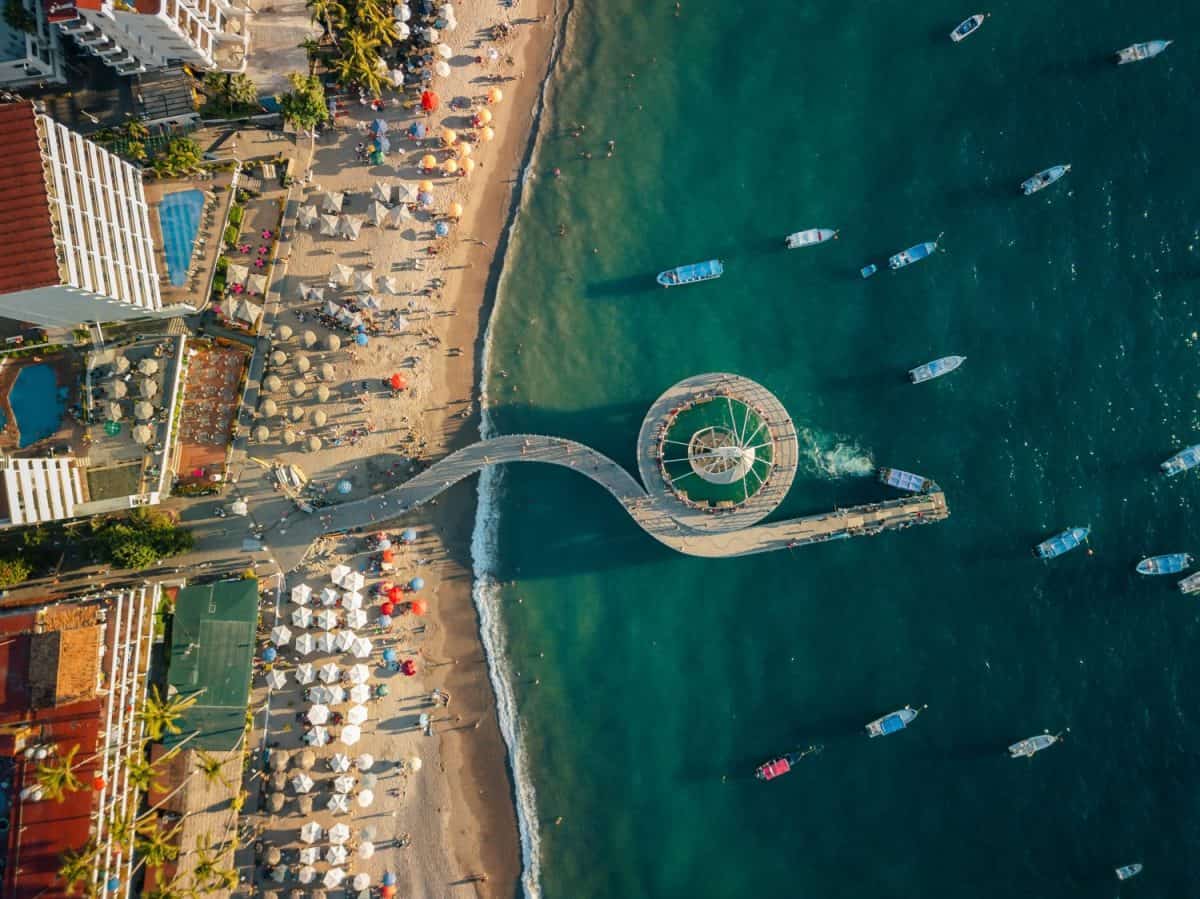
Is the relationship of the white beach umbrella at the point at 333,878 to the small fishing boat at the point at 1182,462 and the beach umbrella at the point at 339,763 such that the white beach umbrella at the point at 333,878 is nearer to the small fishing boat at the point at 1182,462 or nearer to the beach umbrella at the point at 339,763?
the beach umbrella at the point at 339,763

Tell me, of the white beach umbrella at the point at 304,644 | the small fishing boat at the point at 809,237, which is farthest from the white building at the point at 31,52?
the small fishing boat at the point at 809,237

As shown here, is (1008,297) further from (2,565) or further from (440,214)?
(2,565)

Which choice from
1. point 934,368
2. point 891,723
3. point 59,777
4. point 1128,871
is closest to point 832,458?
point 934,368

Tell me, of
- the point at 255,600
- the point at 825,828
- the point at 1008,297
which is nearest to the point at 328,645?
the point at 255,600

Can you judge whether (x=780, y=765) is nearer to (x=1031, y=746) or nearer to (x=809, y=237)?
(x=1031, y=746)

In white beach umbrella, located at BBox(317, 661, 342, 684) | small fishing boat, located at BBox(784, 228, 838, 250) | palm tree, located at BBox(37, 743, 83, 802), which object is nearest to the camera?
palm tree, located at BBox(37, 743, 83, 802)

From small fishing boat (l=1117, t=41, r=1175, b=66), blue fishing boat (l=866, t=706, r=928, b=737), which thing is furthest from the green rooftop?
small fishing boat (l=1117, t=41, r=1175, b=66)

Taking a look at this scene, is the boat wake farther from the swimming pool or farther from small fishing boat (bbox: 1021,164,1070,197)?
the swimming pool
